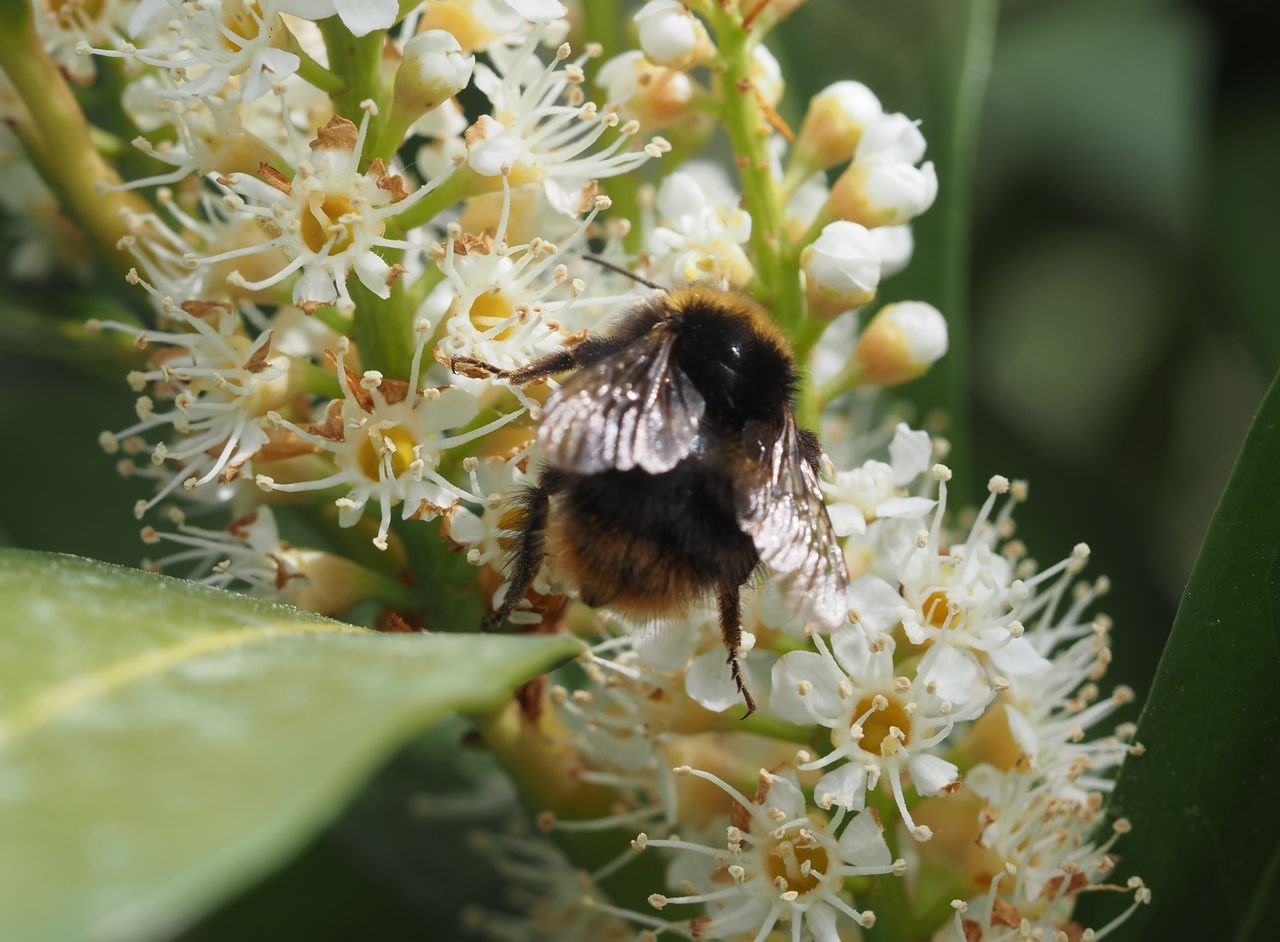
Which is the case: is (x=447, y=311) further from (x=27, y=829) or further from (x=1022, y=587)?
(x=27, y=829)

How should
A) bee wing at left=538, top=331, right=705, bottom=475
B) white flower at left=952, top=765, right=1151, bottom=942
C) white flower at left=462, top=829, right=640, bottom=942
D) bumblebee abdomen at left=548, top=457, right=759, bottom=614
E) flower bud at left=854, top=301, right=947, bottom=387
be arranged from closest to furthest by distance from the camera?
1. bee wing at left=538, top=331, right=705, bottom=475
2. bumblebee abdomen at left=548, top=457, right=759, bottom=614
3. white flower at left=952, top=765, right=1151, bottom=942
4. flower bud at left=854, top=301, right=947, bottom=387
5. white flower at left=462, top=829, right=640, bottom=942

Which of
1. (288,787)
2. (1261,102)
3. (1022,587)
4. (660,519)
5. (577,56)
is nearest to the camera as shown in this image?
(288,787)

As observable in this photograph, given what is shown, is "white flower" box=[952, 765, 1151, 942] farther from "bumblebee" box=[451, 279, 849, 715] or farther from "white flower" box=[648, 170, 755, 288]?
"white flower" box=[648, 170, 755, 288]

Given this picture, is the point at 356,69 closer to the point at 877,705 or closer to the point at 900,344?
the point at 900,344

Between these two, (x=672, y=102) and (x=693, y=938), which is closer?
(x=693, y=938)

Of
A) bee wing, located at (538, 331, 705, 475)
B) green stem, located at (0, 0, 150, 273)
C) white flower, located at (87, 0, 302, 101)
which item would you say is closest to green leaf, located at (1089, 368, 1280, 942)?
bee wing, located at (538, 331, 705, 475)

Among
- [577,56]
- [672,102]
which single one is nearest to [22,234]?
[577,56]
